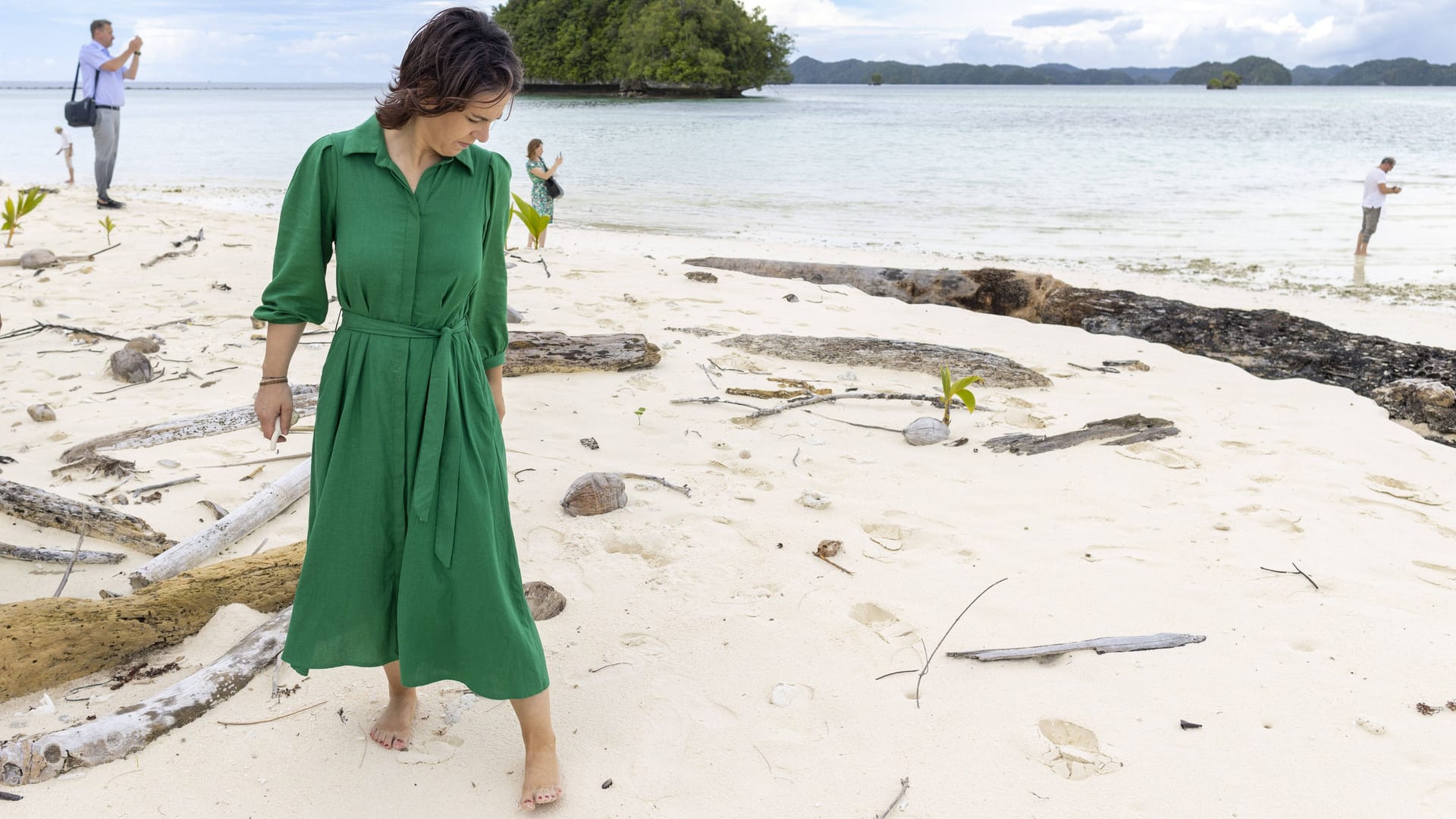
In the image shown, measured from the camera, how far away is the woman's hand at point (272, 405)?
1.91m

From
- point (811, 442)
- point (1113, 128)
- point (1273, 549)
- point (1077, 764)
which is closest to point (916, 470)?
point (811, 442)

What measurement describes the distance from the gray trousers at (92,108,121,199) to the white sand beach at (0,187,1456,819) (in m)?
6.13

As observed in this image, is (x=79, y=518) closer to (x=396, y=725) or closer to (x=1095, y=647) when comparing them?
(x=396, y=725)

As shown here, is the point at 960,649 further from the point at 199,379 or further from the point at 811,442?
the point at 199,379

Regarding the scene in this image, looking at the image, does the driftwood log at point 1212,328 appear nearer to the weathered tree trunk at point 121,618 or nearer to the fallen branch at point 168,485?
the fallen branch at point 168,485

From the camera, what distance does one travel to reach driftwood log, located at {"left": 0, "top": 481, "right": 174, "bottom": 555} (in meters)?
2.92

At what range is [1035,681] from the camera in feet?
8.04

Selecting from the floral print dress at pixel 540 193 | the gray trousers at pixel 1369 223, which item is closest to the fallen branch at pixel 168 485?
the floral print dress at pixel 540 193

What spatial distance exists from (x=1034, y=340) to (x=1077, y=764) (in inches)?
168

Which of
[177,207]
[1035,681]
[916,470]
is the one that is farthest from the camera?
[177,207]

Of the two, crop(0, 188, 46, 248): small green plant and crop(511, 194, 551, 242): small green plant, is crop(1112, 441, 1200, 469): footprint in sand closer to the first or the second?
crop(511, 194, 551, 242): small green plant

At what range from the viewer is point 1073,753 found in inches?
86.1

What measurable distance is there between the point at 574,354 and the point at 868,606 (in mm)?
2583

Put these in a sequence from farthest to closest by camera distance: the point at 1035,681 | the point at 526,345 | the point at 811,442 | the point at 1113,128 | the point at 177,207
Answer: the point at 1113,128
the point at 177,207
the point at 526,345
the point at 811,442
the point at 1035,681
